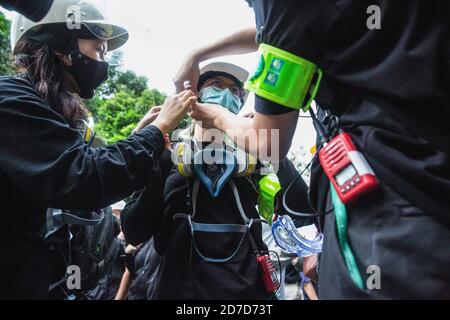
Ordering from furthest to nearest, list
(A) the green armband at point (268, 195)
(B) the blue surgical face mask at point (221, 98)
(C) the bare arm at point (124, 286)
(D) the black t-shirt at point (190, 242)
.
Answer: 1. (C) the bare arm at point (124, 286)
2. (B) the blue surgical face mask at point (221, 98)
3. (A) the green armband at point (268, 195)
4. (D) the black t-shirt at point (190, 242)

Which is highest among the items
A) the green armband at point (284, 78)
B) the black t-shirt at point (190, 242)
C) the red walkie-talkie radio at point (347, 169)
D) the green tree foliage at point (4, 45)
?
the green armband at point (284, 78)

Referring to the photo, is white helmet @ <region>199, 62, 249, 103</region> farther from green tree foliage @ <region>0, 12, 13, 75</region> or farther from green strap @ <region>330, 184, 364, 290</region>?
green tree foliage @ <region>0, 12, 13, 75</region>

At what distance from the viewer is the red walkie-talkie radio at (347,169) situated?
3.10ft

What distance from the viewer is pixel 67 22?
6.89 feet

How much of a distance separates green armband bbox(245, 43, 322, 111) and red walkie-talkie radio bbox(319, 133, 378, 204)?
0.21 metres

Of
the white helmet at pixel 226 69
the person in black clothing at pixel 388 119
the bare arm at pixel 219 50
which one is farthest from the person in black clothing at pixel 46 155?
the person in black clothing at pixel 388 119

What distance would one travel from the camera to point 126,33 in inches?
101

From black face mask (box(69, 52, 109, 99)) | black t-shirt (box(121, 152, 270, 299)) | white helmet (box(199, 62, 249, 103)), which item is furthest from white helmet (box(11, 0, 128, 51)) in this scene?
black t-shirt (box(121, 152, 270, 299))

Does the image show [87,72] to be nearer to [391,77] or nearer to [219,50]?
[219,50]

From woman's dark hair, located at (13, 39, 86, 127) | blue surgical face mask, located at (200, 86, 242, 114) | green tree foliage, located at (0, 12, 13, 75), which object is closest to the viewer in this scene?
woman's dark hair, located at (13, 39, 86, 127)

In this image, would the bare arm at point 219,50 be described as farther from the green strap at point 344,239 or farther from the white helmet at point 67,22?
the green strap at point 344,239

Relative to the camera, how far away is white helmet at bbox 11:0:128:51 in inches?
81.3

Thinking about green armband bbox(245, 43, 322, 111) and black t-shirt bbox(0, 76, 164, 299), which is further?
black t-shirt bbox(0, 76, 164, 299)

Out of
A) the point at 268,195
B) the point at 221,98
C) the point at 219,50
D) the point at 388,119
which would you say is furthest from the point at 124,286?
the point at 388,119
